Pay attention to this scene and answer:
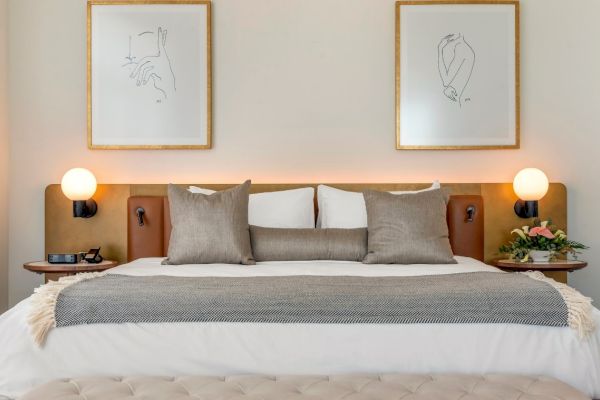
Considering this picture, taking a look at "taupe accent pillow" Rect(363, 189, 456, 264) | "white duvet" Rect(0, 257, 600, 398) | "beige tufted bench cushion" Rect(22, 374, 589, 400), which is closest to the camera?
"beige tufted bench cushion" Rect(22, 374, 589, 400)

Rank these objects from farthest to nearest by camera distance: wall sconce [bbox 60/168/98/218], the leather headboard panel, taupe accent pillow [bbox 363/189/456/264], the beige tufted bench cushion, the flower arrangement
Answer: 1. the leather headboard panel
2. wall sconce [bbox 60/168/98/218]
3. the flower arrangement
4. taupe accent pillow [bbox 363/189/456/264]
5. the beige tufted bench cushion

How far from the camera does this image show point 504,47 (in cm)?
430

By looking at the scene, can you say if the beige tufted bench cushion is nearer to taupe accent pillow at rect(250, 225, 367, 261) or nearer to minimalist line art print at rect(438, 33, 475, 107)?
taupe accent pillow at rect(250, 225, 367, 261)

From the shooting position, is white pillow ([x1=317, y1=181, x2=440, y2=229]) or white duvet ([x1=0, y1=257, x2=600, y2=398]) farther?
white pillow ([x1=317, y1=181, x2=440, y2=229])

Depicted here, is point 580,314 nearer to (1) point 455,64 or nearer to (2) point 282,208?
(2) point 282,208

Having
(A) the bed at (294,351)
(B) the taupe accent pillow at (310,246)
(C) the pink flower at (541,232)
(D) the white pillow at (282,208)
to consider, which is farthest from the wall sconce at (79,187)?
(C) the pink flower at (541,232)

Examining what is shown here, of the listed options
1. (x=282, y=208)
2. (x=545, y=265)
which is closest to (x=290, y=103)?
(x=282, y=208)

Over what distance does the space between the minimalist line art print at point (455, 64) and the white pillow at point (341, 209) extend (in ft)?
2.09

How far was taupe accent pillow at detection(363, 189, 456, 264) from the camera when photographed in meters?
3.51

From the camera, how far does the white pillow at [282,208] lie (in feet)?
12.8

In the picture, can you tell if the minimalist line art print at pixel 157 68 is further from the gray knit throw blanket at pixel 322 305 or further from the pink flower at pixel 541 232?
the pink flower at pixel 541 232

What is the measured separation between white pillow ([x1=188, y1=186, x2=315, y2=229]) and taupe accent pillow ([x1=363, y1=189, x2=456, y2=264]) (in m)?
0.42

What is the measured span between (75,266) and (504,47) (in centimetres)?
289

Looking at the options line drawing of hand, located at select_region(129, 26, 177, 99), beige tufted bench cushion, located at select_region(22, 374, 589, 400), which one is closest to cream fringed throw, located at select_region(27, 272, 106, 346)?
beige tufted bench cushion, located at select_region(22, 374, 589, 400)
